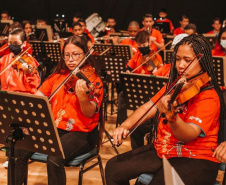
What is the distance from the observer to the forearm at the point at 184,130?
159cm

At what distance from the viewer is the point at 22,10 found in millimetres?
10578

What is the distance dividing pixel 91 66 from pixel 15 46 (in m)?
1.18

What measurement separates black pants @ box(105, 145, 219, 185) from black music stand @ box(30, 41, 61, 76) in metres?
2.87

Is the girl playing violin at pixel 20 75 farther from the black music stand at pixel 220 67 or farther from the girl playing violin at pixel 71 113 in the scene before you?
the black music stand at pixel 220 67

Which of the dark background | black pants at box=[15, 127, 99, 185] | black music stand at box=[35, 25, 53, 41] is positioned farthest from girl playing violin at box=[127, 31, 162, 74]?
the dark background

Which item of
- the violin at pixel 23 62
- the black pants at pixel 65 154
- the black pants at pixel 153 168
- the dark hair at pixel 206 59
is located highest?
the dark hair at pixel 206 59

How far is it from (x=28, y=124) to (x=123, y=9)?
8.50 metres

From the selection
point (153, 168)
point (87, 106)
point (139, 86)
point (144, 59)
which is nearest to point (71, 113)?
point (87, 106)

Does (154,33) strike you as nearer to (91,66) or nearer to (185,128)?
(91,66)

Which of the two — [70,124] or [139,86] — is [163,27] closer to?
[139,86]

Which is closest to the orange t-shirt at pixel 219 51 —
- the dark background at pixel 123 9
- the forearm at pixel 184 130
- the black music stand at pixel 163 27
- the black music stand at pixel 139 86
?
the black music stand at pixel 139 86

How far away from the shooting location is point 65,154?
7.09ft

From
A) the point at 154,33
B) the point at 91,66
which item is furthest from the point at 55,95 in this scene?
the point at 154,33

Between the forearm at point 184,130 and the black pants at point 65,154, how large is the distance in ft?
2.64
